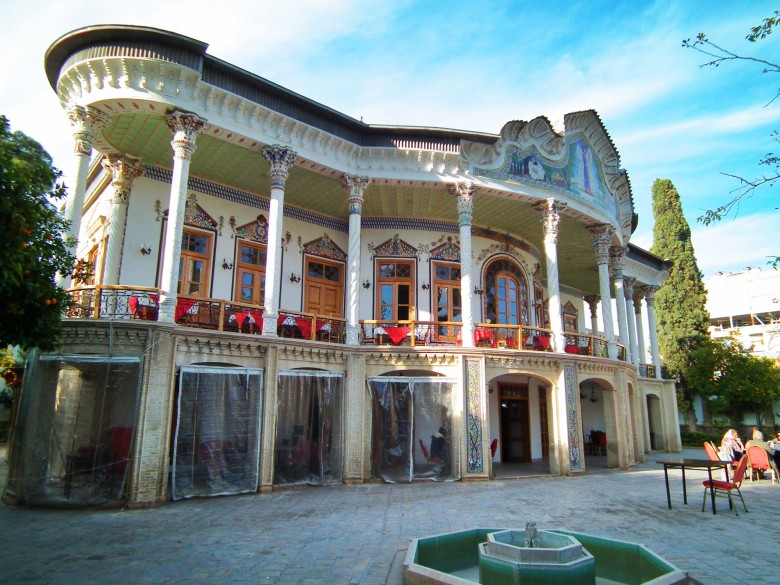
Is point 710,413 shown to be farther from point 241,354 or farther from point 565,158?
point 241,354

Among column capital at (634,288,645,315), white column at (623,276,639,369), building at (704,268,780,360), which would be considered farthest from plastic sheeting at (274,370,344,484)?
building at (704,268,780,360)

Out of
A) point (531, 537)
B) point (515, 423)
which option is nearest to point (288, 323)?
point (531, 537)

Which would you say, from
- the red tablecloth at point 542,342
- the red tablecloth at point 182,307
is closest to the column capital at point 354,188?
the red tablecloth at point 182,307

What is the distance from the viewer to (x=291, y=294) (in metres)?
15.5

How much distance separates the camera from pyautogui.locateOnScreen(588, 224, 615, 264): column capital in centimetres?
1752

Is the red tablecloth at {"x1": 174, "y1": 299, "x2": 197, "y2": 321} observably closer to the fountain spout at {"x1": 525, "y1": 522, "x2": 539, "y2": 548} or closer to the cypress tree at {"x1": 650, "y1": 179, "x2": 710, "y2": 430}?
the fountain spout at {"x1": 525, "y1": 522, "x2": 539, "y2": 548}

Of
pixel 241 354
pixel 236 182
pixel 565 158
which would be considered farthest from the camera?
pixel 565 158

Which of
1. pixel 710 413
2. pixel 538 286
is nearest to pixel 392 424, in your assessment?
pixel 538 286

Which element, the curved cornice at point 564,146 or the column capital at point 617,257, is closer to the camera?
the curved cornice at point 564,146

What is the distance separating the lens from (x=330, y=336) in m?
13.7

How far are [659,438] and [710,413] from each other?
9.80 metres

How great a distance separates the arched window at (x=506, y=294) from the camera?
691 inches

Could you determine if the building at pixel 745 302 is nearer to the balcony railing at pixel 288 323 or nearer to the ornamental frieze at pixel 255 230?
the balcony railing at pixel 288 323

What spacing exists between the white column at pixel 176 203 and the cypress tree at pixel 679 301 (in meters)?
25.4
